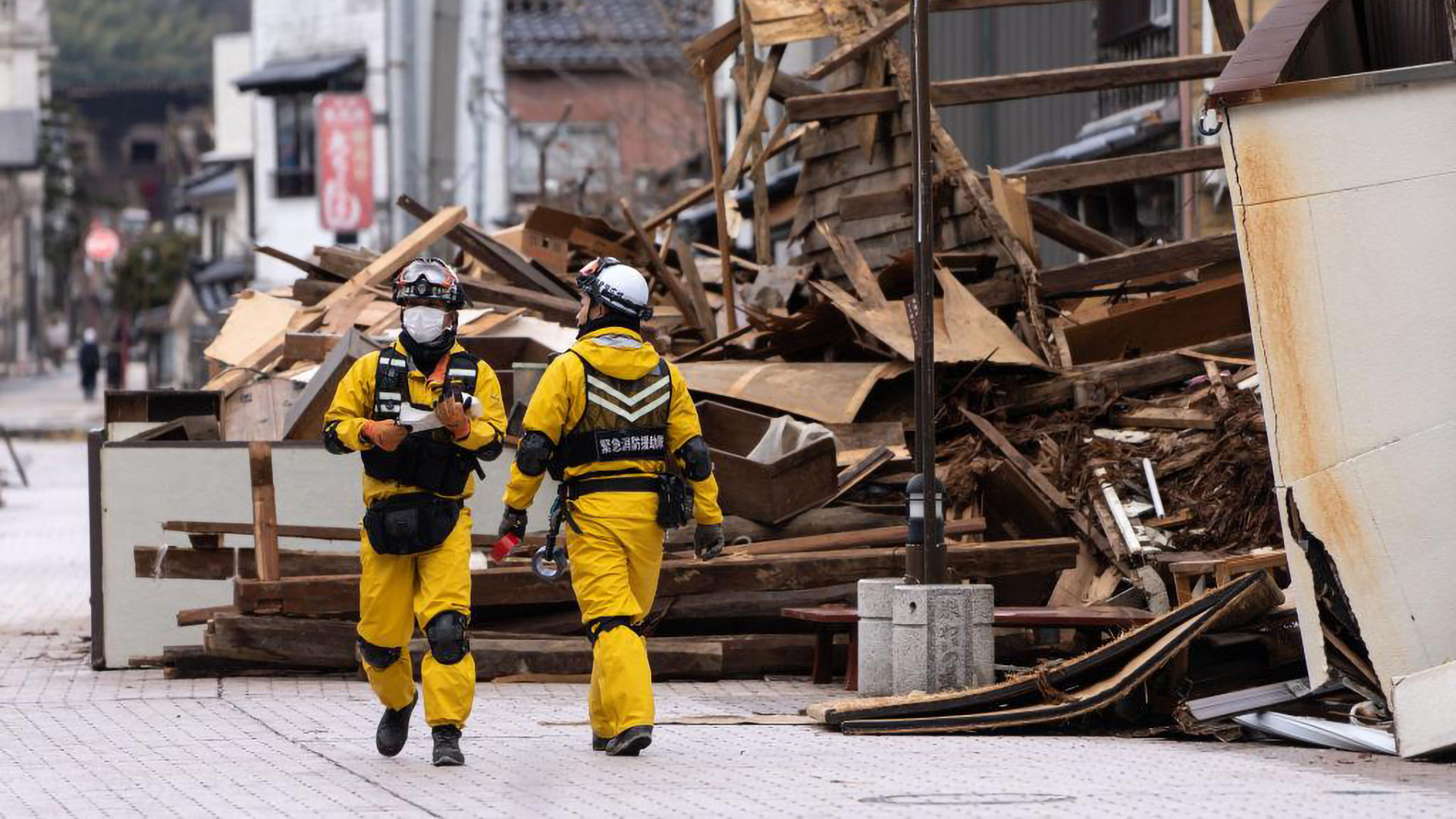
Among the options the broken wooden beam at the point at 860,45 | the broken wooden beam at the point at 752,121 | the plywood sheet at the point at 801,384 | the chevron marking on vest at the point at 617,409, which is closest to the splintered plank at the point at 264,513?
the plywood sheet at the point at 801,384

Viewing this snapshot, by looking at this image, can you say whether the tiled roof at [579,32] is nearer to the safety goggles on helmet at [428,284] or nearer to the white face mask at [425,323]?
the safety goggles on helmet at [428,284]

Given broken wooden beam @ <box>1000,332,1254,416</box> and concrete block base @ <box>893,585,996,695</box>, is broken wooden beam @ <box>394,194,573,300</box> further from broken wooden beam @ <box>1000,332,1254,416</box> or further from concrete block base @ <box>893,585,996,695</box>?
concrete block base @ <box>893,585,996,695</box>

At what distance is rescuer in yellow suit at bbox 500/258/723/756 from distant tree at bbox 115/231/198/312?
7089cm

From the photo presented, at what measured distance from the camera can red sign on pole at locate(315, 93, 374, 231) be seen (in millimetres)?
49469

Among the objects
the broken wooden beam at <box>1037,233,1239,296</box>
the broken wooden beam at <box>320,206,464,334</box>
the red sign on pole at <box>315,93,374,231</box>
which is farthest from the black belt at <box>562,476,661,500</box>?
the red sign on pole at <box>315,93,374,231</box>

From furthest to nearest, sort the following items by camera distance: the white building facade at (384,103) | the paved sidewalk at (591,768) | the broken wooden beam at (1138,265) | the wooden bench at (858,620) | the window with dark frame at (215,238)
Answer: the window with dark frame at (215,238) < the white building facade at (384,103) < the broken wooden beam at (1138,265) < the wooden bench at (858,620) < the paved sidewalk at (591,768)

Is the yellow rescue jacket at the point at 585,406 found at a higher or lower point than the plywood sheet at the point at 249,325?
lower

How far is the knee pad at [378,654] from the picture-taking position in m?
8.47

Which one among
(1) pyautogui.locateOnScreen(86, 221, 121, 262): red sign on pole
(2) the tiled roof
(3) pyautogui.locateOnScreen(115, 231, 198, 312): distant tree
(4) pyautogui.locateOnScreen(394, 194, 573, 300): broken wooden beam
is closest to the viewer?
(4) pyautogui.locateOnScreen(394, 194, 573, 300): broken wooden beam

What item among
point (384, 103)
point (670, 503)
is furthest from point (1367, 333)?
point (384, 103)

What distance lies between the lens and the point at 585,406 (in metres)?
8.60

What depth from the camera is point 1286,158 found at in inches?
337

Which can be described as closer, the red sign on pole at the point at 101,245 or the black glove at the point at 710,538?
the black glove at the point at 710,538

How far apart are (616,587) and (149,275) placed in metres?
72.3
